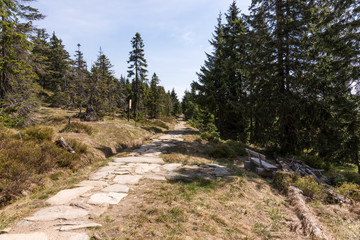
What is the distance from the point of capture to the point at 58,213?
9.55ft

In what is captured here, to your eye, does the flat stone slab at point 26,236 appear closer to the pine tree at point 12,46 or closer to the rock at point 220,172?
the rock at point 220,172

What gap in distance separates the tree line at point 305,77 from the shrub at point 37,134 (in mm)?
10749

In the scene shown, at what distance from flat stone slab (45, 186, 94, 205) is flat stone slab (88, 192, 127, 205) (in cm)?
40

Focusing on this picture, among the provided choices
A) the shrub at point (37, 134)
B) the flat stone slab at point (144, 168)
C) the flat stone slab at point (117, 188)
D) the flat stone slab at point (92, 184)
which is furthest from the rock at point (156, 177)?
the shrub at point (37, 134)

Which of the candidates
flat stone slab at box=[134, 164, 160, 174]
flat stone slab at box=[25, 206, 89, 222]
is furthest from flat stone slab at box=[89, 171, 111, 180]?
flat stone slab at box=[25, 206, 89, 222]

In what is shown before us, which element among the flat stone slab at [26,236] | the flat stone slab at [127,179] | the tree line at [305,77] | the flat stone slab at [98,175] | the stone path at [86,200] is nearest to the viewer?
the flat stone slab at [26,236]

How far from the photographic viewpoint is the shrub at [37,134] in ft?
18.9

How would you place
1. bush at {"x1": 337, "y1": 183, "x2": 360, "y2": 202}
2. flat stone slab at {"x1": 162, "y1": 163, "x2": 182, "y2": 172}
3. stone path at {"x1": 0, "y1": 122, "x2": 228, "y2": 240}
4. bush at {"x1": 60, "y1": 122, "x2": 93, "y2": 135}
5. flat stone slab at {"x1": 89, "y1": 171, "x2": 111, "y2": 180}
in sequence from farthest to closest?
bush at {"x1": 60, "y1": 122, "x2": 93, "y2": 135} → flat stone slab at {"x1": 162, "y1": 163, "x2": 182, "y2": 172} → bush at {"x1": 337, "y1": 183, "x2": 360, "y2": 202} → flat stone slab at {"x1": 89, "y1": 171, "x2": 111, "y2": 180} → stone path at {"x1": 0, "y1": 122, "x2": 228, "y2": 240}

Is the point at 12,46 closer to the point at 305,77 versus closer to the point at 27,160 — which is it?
the point at 27,160

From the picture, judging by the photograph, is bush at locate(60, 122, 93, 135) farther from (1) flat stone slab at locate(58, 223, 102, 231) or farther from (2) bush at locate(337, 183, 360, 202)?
(2) bush at locate(337, 183, 360, 202)

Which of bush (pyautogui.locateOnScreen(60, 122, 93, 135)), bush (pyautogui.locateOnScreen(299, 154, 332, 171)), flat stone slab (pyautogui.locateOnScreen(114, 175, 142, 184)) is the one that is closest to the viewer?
flat stone slab (pyautogui.locateOnScreen(114, 175, 142, 184))

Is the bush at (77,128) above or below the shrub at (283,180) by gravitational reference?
above

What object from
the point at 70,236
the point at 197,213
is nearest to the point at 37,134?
the point at 70,236

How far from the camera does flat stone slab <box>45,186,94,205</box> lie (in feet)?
11.1
